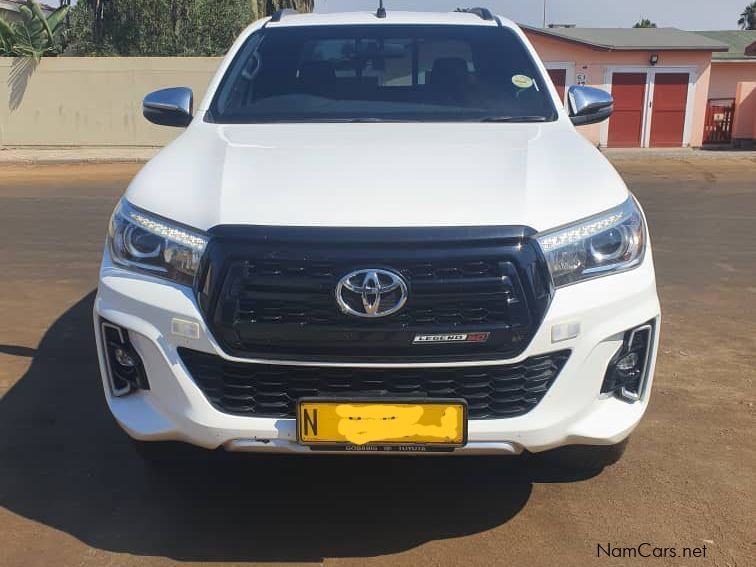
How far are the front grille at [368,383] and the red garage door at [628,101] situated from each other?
2208 cm

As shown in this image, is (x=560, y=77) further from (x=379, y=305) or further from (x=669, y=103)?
(x=379, y=305)

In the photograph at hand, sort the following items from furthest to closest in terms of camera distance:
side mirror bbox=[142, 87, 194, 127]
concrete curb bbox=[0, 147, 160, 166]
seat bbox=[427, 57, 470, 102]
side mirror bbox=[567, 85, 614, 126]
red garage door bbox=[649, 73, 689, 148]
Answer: red garage door bbox=[649, 73, 689, 148] → concrete curb bbox=[0, 147, 160, 166] → side mirror bbox=[567, 85, 614, 126] → side mirror bbox=[142, 87, 194, 127] → seat bbox=[427, 57, 470, 102]

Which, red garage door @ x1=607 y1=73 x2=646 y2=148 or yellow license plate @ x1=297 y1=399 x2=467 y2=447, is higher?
yellow license plate @ x1=297 y1=399 x2=467 y2=447

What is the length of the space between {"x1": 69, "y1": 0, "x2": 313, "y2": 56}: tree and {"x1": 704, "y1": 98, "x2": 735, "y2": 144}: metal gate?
554 inches

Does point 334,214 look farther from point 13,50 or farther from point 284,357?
point 13,50

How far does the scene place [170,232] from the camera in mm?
2633

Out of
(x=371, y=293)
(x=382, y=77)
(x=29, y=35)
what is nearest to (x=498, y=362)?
(x=371, y=293)

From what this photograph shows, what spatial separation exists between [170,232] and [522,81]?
2.05 m

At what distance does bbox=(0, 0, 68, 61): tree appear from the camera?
856 inches

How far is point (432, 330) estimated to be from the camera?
2.47m

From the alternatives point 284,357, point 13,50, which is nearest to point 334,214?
Answer: point 284,357

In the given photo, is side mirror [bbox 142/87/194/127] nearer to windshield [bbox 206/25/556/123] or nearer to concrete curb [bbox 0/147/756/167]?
windshield [bbox 206/25/556/123]

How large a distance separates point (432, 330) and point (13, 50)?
2257cm

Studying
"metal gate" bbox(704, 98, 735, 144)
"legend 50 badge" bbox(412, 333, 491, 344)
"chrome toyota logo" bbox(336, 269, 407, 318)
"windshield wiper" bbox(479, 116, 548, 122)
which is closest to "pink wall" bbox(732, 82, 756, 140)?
"metal gate" bbox(704, 98, 735, 144)
